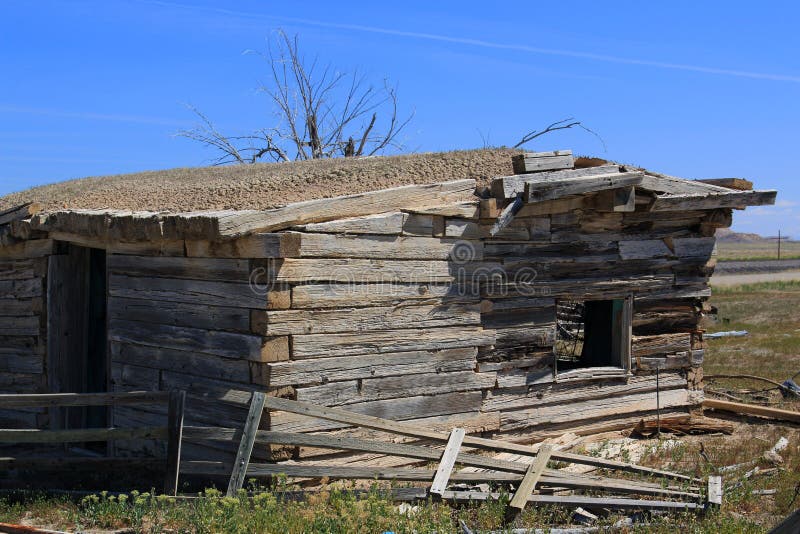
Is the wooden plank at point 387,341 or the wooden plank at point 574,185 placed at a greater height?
the wooden plank at point 574,185

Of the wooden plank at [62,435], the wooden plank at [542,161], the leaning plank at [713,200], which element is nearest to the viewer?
the wooden plank at [62,435]

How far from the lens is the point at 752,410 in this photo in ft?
35.4

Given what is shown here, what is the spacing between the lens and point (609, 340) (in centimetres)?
1073

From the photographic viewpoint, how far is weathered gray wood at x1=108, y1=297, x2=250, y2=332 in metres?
7.24

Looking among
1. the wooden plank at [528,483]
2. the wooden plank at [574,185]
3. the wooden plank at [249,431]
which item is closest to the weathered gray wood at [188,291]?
the wooden plank at [249,431]

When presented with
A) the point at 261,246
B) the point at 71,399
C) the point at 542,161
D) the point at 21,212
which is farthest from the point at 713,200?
the point at 21,212

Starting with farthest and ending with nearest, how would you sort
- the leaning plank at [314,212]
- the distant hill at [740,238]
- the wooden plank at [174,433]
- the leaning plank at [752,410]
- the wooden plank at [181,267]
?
the distant hill at [740,238] < the leaning plank at [752,410] < the wooden plank at [181,267] < the leaning plank at [314,212] < the wooden plank at [174,433]

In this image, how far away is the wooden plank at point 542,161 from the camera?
8594 millimetres

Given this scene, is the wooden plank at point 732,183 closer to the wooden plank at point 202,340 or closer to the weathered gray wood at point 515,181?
the weathered gray wood at point 515,181

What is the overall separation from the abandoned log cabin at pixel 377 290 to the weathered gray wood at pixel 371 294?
2cm

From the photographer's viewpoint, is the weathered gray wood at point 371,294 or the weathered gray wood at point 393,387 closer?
the weathered gray wood at point 371,294

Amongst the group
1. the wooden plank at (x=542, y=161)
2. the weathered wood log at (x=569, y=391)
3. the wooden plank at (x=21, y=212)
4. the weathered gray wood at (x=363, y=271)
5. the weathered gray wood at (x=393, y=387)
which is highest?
the wooden plank at (x=542, y=161)

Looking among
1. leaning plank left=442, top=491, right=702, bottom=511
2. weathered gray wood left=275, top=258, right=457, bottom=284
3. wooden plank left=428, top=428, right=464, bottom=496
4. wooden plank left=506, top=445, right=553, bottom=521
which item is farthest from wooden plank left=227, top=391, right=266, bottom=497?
wooden plank left=506, top=445, right=553, bottom=521

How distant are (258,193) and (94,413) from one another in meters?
3.49
